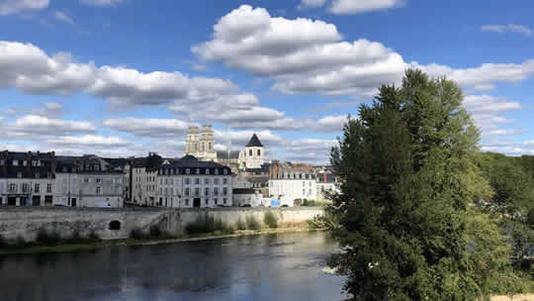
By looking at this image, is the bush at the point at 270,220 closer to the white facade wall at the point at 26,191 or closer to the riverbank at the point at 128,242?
the riverbank at the point at 128,242

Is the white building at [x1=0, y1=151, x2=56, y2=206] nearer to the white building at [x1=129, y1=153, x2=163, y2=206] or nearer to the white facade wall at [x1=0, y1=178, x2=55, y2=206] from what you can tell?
the white facade wall at [x1=0, y1=178, x2=55, y2=206]

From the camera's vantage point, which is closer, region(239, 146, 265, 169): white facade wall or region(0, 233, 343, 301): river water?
region(0, 233, 343, 301): river water

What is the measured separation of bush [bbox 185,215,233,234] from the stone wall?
0.34 m

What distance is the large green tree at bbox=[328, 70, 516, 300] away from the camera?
1617cm

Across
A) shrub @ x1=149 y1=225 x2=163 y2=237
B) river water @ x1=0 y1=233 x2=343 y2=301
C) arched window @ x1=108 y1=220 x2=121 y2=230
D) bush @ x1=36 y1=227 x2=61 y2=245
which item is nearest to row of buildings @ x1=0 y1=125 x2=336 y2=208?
river water @ x1=0 y1=233 x2=343 y2=301

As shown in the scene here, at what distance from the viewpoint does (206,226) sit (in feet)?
189

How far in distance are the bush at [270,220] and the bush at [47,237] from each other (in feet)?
80.0

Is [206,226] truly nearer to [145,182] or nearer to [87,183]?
[87,183]

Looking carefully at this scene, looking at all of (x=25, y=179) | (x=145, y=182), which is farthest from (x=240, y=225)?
(x=25, y=179)

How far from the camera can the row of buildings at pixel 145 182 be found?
5791cm

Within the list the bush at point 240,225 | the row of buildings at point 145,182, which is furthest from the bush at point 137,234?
the bush at point 240,225

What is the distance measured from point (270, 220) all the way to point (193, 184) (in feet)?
38.1

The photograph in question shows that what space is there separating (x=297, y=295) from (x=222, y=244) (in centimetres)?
2327

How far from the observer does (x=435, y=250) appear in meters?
17.1
